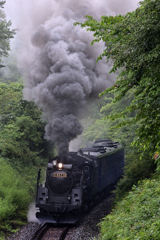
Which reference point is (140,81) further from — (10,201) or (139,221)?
(10,201)

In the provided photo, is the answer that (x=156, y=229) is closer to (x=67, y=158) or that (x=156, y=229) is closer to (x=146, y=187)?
(x=146, y=187)

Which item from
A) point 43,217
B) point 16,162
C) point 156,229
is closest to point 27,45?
point 16,162

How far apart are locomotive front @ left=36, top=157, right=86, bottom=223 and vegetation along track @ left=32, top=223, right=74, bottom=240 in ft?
0.83

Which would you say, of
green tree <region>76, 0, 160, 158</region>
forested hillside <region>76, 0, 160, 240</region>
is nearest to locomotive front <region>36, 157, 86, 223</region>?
forested hillside <region>76, 0, 160, 240</region>

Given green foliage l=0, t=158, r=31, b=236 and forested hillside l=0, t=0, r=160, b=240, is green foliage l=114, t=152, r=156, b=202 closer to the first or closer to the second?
forested hillside l=0, t=0, r=160, b=240

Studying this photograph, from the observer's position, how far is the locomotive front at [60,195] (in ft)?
30.4

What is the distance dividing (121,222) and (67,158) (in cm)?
384

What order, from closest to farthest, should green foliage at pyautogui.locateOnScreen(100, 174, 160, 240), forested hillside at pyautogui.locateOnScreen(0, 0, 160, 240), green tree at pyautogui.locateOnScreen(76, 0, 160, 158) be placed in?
1. green tree at pyautogui.locateOnScreen(76, 0, 160, 158)
2. forested hillside at pyautogui.locateOnScreen(0, 0, 160, 240)
3. green foliage at pyautogui.locateOnScreen(100, 174, 160, 240)

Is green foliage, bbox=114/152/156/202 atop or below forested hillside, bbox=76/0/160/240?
below

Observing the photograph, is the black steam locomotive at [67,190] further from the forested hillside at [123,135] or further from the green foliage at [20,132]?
the green foliage at [20,132]

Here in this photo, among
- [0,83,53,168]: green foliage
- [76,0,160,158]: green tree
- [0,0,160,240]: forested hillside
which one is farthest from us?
[0,83,53,168]: green foliage

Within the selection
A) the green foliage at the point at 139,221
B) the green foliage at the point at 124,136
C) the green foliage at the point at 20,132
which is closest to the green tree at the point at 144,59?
the green foliage at the point at 124,136

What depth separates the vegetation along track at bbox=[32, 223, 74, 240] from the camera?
822cm

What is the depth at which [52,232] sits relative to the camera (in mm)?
8781
